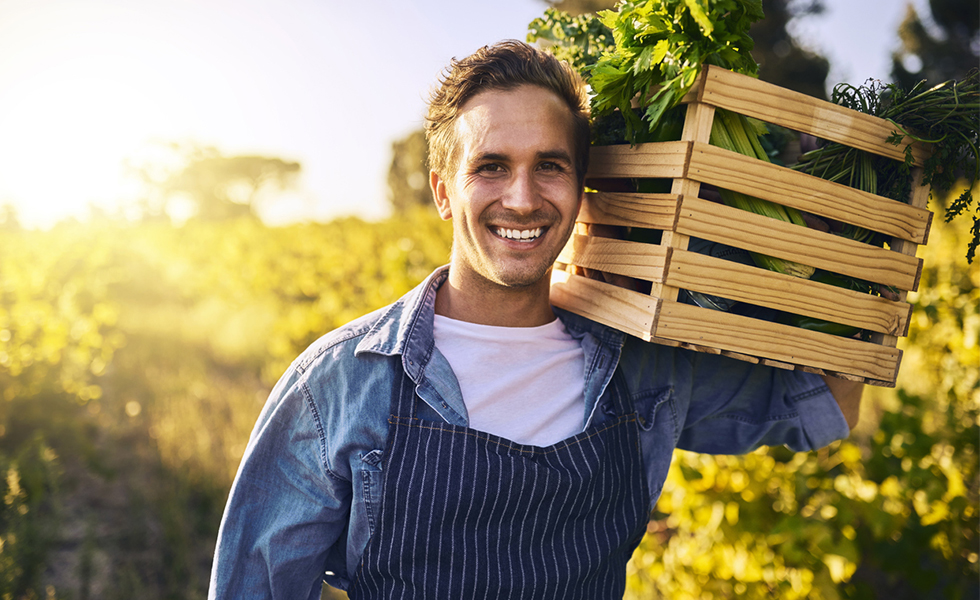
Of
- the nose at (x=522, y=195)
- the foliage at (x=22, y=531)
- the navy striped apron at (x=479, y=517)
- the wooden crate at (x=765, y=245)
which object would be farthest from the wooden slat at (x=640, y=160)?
the foliage at (x=22, y=531)

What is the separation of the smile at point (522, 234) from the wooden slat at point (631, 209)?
0.61 ft

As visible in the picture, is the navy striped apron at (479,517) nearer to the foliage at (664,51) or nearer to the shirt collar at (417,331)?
the shirt collar at (417,331)

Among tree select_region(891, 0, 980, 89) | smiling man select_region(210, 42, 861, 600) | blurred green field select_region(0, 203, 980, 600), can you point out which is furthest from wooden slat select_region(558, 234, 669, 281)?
tree select_region(891, 0, 980, 89)

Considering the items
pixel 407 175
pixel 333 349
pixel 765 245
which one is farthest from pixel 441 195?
pixel 407 175

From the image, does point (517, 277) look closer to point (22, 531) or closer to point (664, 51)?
point (664, 51)

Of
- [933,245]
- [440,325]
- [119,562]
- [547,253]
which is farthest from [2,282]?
[933,245]

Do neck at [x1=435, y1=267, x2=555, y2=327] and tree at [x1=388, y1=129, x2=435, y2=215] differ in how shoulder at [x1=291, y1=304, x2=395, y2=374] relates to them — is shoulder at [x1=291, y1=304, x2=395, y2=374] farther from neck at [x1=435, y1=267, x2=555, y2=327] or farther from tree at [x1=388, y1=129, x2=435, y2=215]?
tree at [x1=388, y1=129, x2=435, y2=215]

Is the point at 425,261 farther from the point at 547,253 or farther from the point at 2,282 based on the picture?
the point at 2,282

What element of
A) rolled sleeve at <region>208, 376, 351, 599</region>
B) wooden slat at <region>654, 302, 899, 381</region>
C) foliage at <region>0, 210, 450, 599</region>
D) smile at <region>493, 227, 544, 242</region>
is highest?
smile at <region>493, 227, 544, 242</region>

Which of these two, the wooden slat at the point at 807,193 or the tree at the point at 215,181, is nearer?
the wooden slat at the point at 807,193

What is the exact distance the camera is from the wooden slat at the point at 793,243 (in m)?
1.38

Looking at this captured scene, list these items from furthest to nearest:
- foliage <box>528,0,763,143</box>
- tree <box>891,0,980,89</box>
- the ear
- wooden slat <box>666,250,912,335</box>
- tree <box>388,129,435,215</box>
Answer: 1. tree <box>388,129,435,215</box>
2. tree <box>891,0,980,89</box>
3. the ear
4. wooden slat <box>666,250,912,335</box>
5. foliage <box>528,0,763,143</box>

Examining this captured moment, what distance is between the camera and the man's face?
1.59 m

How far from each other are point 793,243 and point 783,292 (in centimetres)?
11
